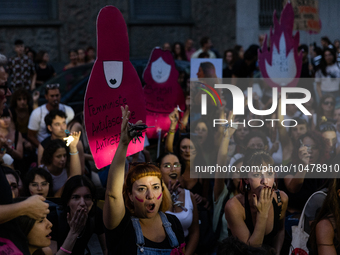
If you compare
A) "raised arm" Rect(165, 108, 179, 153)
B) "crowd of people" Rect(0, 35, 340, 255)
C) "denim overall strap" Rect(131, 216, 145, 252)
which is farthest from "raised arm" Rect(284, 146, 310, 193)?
"denim overall strap" Rect(131, 216, 145, 252)

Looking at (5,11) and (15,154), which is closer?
(15,154)

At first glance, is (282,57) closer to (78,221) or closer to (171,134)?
(171,134)

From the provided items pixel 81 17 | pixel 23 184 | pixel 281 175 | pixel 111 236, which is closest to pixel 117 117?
pixel 111 236

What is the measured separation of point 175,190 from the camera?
3.88 m

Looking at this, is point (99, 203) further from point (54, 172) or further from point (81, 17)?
point (81, 17)

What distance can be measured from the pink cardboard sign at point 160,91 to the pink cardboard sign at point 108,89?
2.35 m

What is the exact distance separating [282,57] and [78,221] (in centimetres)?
403

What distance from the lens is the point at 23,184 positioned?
4.21m

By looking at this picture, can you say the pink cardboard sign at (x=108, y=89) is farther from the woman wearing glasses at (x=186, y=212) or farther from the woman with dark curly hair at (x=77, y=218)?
the woman wearing glasses at (x=186, y=212)

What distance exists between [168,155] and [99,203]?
76 cm

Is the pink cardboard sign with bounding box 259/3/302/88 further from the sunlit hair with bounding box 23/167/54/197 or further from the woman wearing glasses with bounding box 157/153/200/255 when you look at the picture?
the sunlit hair with bounding box 23/167/54/197

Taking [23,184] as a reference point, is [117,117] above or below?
above

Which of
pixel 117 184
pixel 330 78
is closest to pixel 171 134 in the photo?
pixel 117 184

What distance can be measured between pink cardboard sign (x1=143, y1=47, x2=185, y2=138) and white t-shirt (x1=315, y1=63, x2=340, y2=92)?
3306 mm
